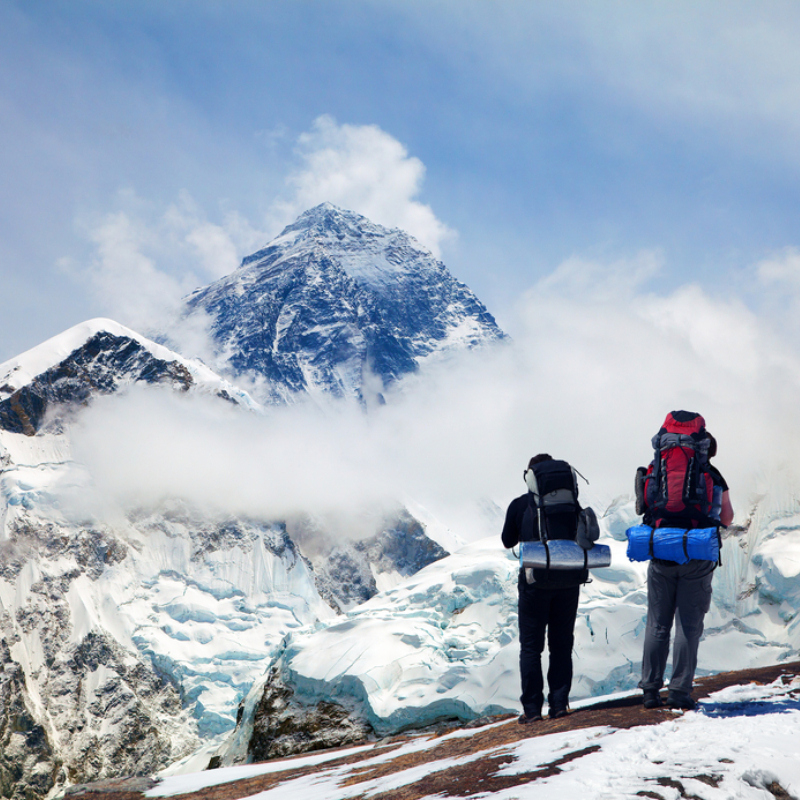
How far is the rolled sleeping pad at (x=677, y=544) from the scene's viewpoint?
732 centimetres

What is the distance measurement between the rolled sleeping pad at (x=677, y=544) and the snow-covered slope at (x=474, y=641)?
816 inches

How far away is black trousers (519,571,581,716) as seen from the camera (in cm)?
848

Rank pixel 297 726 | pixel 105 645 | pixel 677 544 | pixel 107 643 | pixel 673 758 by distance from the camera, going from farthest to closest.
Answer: pixel 107 643, pixel 105 645, pixel 297 726, pixel 677 544, pixel 673 758

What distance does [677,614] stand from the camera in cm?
784

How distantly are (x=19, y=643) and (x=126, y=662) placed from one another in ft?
95.9

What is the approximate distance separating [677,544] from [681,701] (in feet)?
5.80

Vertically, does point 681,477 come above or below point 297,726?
above

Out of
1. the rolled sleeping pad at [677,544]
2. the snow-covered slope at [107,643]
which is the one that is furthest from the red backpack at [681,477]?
the snow-covered slope at [107,643]

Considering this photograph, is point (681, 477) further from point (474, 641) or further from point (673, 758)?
Answer: point (474, 641)

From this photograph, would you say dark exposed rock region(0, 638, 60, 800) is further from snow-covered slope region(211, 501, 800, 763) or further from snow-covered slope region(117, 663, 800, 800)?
snow-covered slope region(117, 663, 800, 800)

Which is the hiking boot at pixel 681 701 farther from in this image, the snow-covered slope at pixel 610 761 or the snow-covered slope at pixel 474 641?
the snow-covered slope at pixel 474 641

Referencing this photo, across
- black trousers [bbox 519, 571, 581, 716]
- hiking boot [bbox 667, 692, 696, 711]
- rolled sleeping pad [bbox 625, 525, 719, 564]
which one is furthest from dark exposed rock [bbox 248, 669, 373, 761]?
rolled sleeping pad [bbox 625, 525, 719, 564]

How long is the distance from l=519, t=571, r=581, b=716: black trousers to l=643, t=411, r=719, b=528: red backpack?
61.3 inches

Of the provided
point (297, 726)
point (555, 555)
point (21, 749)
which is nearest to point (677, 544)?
point (555, 555)
